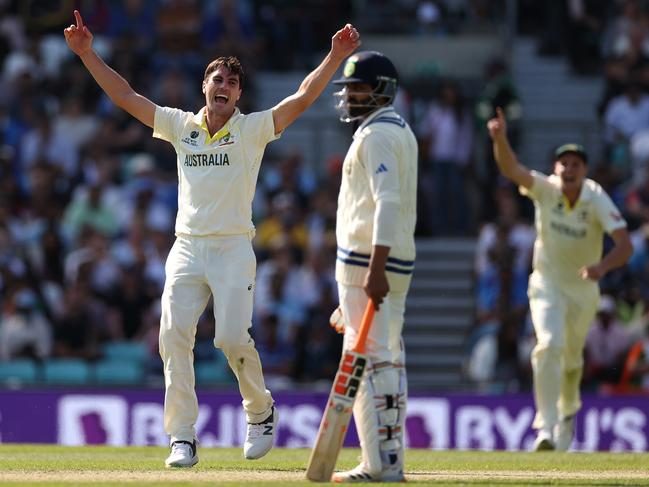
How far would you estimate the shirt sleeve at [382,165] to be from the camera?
788cm

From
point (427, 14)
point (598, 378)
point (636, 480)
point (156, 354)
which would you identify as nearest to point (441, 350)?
point (598, 378)

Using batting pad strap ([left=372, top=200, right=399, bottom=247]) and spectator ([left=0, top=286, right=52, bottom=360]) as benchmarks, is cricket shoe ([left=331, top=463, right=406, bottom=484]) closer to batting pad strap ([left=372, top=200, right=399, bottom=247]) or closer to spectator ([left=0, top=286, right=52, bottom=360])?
batting pad strap ([left=372, top=200, right=399, bottom=247])

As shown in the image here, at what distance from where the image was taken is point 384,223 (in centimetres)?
780

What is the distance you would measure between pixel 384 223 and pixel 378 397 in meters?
0.88

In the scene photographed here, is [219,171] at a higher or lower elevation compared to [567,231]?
higher

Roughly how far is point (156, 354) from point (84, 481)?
25.8 ft

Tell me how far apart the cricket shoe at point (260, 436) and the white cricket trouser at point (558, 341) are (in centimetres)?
295

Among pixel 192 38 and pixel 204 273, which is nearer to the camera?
pixel 204 273

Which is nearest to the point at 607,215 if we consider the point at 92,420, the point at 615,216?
the point at 615,216

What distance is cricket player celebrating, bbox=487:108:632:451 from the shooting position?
1173cm

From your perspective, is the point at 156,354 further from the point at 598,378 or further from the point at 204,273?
the point at 204,273

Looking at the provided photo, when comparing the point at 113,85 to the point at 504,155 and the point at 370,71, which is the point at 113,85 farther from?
the point at 504,155

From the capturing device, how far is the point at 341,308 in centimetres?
814

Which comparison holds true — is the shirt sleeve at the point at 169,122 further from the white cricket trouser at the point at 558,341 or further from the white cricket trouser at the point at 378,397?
the white cricket trouser at the point at 558,341
